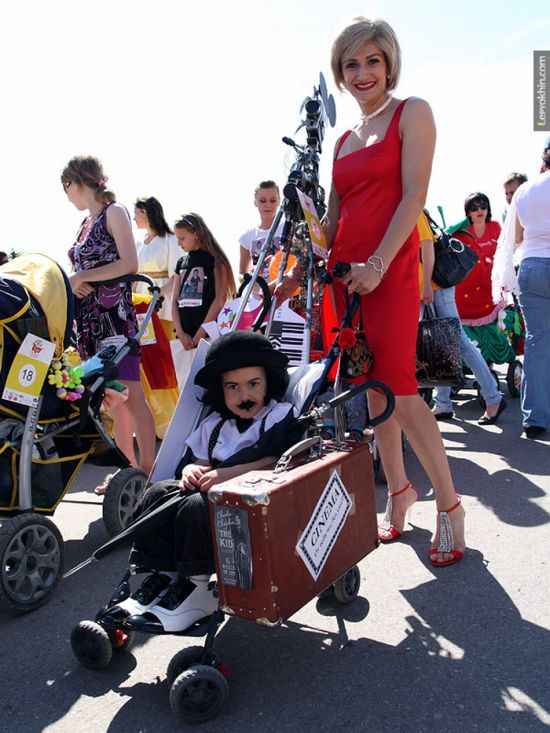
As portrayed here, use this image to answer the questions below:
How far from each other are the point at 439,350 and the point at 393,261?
1.31m

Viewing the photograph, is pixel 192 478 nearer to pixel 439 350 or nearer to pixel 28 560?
pixel 28 560

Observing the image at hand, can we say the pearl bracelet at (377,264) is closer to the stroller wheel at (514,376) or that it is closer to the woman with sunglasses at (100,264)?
the woman with sunglasses at (100,264)

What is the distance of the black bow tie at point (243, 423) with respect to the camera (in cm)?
277

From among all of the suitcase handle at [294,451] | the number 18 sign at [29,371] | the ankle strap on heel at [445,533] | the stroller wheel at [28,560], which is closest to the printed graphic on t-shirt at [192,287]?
the number 18 sign at [29,371]

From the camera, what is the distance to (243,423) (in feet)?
9.14

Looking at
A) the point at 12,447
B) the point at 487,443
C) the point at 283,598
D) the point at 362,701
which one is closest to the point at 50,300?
the point at 12,447

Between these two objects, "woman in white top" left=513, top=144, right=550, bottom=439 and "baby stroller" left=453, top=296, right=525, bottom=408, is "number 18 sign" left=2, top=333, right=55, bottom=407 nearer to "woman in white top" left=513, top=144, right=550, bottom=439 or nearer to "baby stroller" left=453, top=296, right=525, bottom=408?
"woman in white top" left=513, top=144, right=550, bottom=439

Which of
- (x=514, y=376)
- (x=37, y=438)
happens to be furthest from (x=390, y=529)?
(x=514, y=376)

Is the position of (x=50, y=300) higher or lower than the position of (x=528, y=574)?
higher

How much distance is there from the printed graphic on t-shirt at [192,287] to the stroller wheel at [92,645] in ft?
10.1

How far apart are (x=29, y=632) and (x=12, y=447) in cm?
81

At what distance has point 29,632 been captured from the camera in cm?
282

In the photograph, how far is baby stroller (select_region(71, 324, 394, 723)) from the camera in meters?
2.08

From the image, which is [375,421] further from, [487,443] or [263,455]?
[487,443]
